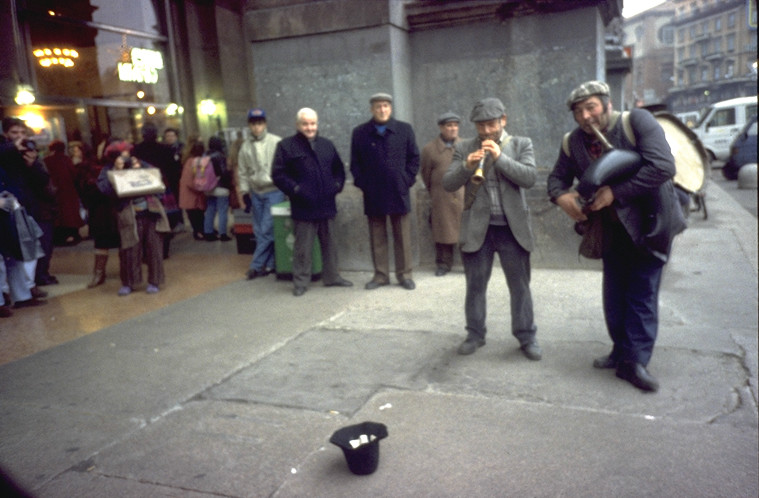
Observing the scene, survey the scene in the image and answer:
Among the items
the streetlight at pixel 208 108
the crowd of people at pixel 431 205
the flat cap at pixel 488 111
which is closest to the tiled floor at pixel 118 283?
the crowd of people at pixel 431 205

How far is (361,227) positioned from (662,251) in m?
4.02

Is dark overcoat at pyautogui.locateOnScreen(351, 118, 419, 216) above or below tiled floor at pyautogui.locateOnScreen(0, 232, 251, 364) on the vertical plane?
above

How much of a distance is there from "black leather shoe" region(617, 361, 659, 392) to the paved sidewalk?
2.6 inches

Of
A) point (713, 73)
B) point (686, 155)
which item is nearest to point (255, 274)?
point (686, 155)

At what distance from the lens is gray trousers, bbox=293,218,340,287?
6.53 m

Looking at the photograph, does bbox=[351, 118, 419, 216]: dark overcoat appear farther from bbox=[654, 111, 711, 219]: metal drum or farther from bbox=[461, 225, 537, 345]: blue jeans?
bbox=[654, 111, 711, 219]: metal drum

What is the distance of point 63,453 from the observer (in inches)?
121

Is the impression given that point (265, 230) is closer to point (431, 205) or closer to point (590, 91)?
point (431, 205)

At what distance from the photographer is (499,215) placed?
4.38m

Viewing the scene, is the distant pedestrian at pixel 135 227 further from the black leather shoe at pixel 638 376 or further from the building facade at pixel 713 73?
the building facade at pixel 713 73

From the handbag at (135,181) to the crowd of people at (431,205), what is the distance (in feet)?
0.25

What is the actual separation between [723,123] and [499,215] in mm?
19241

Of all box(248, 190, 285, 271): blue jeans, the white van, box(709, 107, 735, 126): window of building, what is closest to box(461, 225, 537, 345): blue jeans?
box(248, 190, 285, 271): blue jeans

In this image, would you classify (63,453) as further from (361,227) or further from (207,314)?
(361,227)
